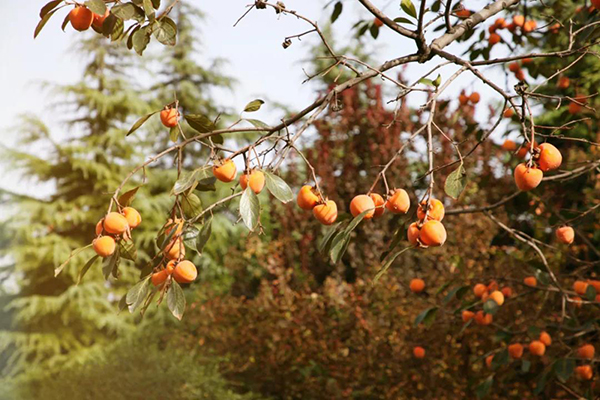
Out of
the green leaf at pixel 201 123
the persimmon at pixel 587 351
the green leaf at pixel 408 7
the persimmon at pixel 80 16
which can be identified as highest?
the green leaf at pixel 408 7

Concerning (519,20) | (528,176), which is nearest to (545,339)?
(519,20)

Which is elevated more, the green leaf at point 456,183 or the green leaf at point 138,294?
the green leaf at point 456,183

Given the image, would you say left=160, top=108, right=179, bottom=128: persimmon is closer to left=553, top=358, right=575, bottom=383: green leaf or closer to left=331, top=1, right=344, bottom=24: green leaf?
left=331, top=1, right=344, bottom=24: green leaf

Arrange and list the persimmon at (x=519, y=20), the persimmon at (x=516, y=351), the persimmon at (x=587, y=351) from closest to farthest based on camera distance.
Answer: the persimmon at (x=587, y=351) < the persimmon at (x=516, y=351) < the persimmon at (x=519, y=20)

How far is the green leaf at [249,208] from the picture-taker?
70 cm

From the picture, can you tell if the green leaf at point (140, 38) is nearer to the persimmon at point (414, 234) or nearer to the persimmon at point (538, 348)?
the persimmon at point (414, 234)

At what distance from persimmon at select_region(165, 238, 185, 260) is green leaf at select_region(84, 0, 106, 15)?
289 mm

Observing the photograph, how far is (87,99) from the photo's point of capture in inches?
246

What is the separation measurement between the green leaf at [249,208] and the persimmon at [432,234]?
198 millimetres

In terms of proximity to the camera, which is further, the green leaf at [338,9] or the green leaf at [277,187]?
the green leaf at [338,9]

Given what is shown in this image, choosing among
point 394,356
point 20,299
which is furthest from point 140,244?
point 394,356

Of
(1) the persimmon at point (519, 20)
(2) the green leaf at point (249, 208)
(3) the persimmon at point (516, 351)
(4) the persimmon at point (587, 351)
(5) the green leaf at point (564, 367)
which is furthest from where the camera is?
(1) the persimmon at point (519, 20)

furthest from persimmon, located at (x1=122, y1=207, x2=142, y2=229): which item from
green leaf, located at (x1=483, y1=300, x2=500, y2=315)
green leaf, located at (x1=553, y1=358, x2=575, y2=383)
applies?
green leaf, located at (x1=553, y1=358, x2=575, y2=383)

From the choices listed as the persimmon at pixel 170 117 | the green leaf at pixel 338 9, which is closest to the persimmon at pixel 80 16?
the persimmon at pixel 170 117
